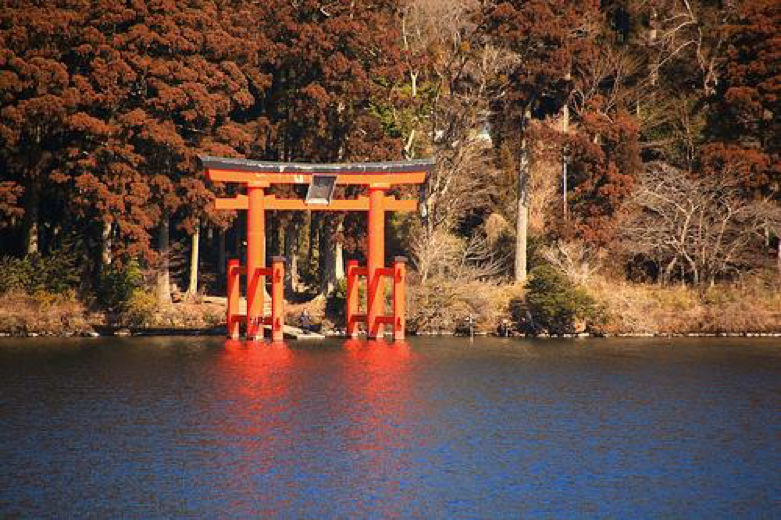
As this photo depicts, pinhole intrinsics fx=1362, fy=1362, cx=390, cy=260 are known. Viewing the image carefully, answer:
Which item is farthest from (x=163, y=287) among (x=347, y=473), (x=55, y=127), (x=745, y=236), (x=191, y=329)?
(x=347, y=473)

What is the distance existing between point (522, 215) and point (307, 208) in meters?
10.7

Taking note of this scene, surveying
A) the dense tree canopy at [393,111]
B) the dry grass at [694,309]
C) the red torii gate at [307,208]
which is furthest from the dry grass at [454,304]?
the red torii gate at [307,208]

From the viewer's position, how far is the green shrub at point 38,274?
168 feet

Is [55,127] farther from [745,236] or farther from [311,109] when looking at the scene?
[745,236]

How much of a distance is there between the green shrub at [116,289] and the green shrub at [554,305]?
15205mm

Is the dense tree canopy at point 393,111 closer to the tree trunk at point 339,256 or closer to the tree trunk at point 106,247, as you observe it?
the tree trunk at point 106,247

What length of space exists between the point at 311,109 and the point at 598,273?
13.8 m

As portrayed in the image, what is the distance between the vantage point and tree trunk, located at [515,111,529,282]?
183 feet

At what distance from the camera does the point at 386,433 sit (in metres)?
29.8

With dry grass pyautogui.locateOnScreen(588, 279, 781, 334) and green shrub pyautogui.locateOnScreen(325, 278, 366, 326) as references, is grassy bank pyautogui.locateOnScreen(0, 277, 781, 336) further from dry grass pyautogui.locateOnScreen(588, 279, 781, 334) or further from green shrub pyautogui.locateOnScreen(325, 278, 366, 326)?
green shrub pyautogui.locateOnScreen(325, 278, 366, 326)

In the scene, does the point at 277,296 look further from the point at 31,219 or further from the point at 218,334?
the point at 31,219

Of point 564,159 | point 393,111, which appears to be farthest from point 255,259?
point 564,159

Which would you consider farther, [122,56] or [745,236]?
[745,236]

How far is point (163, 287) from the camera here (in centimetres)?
5397
